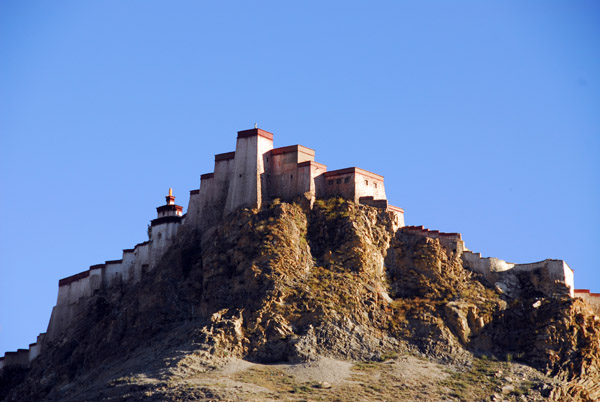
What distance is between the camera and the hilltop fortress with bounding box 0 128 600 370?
91062 millimetres

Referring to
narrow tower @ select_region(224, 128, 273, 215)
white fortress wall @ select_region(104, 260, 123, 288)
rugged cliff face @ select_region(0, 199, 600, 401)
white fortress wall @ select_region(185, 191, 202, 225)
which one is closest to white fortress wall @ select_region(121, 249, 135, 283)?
white fortress wall @ select_region(104, 260, 123, 288)

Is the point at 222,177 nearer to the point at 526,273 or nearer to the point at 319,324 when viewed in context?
the point at 319,324

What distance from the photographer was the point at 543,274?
9050 cm

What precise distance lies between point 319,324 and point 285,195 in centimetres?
1196

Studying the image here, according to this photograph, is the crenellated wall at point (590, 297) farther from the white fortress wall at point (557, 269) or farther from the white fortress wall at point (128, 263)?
the white fortress wall at point (128, 263)

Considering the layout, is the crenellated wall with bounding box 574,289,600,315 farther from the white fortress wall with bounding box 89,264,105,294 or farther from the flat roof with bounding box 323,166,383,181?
the white fortress wall with bounding box 89,264,105,294

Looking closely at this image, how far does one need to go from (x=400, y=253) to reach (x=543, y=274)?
31.1 ft

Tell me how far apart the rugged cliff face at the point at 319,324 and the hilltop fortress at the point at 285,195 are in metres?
0.98

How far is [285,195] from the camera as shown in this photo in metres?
92.2

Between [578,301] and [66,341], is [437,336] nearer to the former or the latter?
A: [578,301]

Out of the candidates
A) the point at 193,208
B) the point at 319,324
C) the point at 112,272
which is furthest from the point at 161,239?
the point at 319,324

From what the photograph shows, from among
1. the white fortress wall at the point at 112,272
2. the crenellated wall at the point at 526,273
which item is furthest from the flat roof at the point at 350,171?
the white fortress wall at the point at 112,272

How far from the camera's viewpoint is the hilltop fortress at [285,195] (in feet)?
299

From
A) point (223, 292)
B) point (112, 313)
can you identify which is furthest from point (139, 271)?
point (223, 292)
